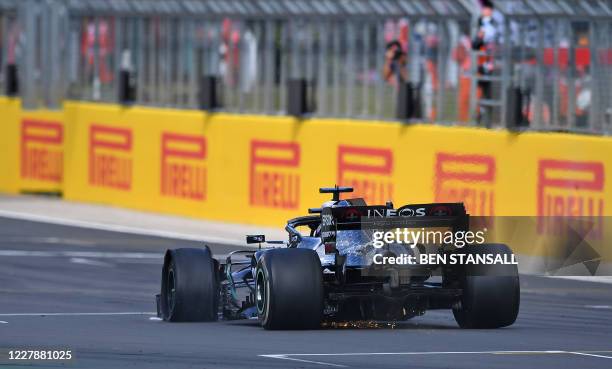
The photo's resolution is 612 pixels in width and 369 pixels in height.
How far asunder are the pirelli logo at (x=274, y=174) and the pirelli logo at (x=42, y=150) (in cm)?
597

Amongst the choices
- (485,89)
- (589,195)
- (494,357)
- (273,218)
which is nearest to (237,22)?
(273,218)

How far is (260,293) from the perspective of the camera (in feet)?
45.0

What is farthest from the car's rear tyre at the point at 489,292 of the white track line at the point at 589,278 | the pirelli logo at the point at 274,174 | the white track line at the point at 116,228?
the pirelli logo at the point at 274,174

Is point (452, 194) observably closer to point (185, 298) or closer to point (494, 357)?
point (185, 298)

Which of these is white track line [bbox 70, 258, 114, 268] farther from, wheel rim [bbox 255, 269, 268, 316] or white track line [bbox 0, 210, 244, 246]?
wheel rim [bbox 255, 269, 268, 316]

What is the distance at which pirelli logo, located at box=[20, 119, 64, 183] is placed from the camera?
32094mm

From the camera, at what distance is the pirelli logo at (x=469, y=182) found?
73.1 ft

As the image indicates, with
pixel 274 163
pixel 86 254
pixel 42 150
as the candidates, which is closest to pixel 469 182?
pixel 274 163

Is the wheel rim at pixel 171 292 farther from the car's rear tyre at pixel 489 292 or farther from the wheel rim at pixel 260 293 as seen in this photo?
the car's rear tyre at pixel 489 292

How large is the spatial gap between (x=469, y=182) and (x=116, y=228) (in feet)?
22.8

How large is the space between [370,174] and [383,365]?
13580mm

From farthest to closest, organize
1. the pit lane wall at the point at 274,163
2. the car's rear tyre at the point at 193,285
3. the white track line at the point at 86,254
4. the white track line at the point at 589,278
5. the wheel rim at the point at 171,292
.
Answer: the white track line at the point at 86,254, the pit lane wall at the point at 274,163, the white track line at the point at 589,278, the wheel rim at the point at 171,292, the car's rear tyre at the point at 193,285

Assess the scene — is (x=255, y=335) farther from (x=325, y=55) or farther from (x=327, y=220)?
(x=325, y=55)

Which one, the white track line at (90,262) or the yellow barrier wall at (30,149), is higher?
the yellow barrier wall at (30,149)
